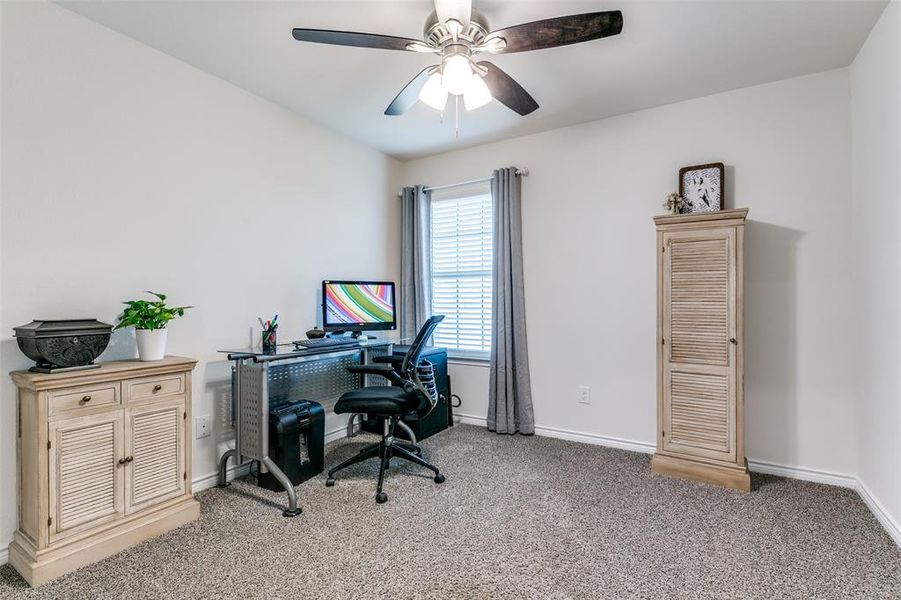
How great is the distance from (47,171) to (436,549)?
2353 mm

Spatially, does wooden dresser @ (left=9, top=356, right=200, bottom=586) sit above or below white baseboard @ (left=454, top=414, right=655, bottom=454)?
above

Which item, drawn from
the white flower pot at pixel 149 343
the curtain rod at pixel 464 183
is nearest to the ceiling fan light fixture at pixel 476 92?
the curtain rod at pixel 464 183

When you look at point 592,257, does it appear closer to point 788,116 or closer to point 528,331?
point 528,331

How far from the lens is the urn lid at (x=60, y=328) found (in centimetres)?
175

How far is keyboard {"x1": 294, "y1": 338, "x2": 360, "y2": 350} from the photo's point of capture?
2764 millimetres

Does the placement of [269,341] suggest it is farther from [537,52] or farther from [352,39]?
[537,52]

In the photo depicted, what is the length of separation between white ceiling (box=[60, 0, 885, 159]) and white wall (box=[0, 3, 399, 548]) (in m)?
0.20

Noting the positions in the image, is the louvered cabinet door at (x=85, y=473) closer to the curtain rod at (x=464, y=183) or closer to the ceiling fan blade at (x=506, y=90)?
the ceiling fan blade at (x=506, y=90)

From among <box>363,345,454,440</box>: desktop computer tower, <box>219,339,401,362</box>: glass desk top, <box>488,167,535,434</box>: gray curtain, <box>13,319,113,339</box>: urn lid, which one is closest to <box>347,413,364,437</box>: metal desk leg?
<box>363,345,454,440</box>: desktop computer tower

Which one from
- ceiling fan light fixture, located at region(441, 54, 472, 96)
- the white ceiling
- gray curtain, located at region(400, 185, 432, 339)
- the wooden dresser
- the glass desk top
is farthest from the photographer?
gray curtain, located at region(400, 185, 432, 339)

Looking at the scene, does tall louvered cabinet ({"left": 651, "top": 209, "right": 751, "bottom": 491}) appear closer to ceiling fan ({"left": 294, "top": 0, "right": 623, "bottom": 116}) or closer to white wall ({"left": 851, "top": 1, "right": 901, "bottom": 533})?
white wall ({"left": 851, "top": 1, "right": 901, "bottom": 533})

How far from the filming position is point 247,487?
8.38 feet

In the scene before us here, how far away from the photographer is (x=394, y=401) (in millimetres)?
2484

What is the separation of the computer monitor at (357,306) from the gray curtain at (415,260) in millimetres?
426
